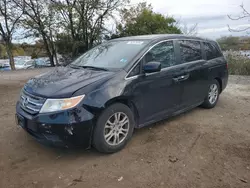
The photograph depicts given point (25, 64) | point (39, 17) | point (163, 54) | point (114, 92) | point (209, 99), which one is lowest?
point (209, 99)

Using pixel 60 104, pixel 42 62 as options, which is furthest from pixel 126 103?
pixel 42 62

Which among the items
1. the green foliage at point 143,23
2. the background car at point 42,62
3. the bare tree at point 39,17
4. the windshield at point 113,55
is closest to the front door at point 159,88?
the windshield at point 113,55

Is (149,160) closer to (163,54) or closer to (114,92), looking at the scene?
(114,92)

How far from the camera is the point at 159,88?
11.7ft

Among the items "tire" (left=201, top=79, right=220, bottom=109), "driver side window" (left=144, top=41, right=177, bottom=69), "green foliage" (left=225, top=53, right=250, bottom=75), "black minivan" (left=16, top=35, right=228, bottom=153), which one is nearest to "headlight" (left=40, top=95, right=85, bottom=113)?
"black minivan" (left=16, top=35, right=228, bottom=153)

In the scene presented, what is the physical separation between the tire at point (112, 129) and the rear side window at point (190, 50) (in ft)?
5.17

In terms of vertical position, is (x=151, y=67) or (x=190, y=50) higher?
(x=190, y=50)

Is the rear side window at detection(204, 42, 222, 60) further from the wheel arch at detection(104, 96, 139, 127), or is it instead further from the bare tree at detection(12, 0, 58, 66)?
the bare tree at detection(12, 0, 58, 66)

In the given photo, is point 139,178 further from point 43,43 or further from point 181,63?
point 43,43

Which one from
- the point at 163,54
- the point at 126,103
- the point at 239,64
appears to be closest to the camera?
the point at 126,103

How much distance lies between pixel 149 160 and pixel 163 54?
1750 mm

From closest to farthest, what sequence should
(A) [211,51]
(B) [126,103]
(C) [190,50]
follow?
1. (B) [126,103]
2. (C) [190,50]
3. (A) [211,51]

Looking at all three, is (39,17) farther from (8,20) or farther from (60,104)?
(60,104)

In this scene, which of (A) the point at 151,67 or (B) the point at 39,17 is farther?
(B) the point at 39,17
